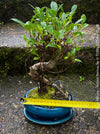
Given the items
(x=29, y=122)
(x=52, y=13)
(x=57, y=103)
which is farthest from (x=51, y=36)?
(x=29, y=122)

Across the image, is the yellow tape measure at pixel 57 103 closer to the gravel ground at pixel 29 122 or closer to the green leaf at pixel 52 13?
the gravel ground at pixel 29 122

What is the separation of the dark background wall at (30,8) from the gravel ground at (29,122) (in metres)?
1.00

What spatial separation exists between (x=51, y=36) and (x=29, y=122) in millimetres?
632

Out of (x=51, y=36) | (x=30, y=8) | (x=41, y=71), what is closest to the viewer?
(x=51, y=36)

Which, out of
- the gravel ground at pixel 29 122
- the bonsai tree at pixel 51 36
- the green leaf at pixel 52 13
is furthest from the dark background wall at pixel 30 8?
the green leaf at pixel 52 13

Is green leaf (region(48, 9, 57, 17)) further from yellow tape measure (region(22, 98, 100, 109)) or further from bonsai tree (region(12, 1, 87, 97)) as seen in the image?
yellow tape measure (region(22, 98, 100, 109))

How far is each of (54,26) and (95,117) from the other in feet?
2.50

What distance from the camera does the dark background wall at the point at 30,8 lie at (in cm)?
264

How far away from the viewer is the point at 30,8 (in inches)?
105

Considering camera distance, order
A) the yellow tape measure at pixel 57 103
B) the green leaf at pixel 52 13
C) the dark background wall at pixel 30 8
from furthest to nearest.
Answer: the dark background wall at pixel 30 8 → the yellow tape measure at pixel 57 103 → the green leaf at pixel 52 13

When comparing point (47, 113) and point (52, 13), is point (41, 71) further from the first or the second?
point (52, 13)

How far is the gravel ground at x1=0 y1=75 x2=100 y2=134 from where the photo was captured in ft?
4.70

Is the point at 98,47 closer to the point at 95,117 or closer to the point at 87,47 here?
Result: the point at 87,47

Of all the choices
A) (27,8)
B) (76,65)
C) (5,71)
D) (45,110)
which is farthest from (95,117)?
(27,8)
